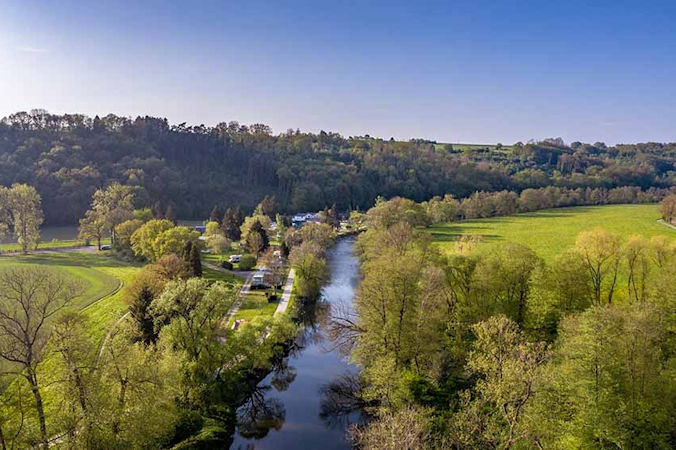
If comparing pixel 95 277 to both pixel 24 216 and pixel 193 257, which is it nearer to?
pixel 193 257

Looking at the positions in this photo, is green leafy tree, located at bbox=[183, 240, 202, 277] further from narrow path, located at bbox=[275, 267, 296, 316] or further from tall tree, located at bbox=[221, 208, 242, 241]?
tall tree, located at bbox=[221, 208, 242, 241]

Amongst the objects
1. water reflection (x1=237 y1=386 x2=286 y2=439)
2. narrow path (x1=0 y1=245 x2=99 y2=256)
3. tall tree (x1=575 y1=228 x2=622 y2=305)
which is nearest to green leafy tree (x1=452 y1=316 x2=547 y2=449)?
water reflection (x1=237 y1=386 x2=286 y2=439)

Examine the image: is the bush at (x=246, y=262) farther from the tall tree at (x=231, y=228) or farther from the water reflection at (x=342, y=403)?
the water reflection at (x=342, y=403)

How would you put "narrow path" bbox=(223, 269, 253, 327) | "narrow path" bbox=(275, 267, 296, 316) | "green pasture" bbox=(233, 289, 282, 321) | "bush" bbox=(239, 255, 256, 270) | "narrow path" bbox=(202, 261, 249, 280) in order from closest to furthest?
"narrow path" bbox=(223, 269, 253, 327) → "green pasture" bbox=(233, 289, 282, 321) → "narrow path" bbox=(275, 267, 296, 316) → "narrow path" bbox=(202, 261, 249, 280) → "bush" bbox=(239, 255, 256, 270)

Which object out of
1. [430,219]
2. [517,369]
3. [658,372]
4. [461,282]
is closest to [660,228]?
[430,219]

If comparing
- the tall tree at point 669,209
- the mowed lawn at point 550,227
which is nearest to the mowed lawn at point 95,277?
the mowed lawn at point 550,227

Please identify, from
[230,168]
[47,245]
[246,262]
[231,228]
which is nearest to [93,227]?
[47,245]

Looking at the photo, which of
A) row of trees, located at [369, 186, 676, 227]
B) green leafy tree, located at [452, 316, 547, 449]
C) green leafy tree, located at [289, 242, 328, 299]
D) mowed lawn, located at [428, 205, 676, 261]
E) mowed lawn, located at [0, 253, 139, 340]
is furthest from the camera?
row of trees, located at [369, 186, 676, 227]
